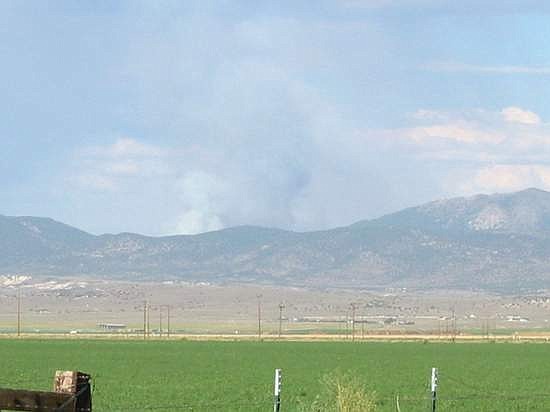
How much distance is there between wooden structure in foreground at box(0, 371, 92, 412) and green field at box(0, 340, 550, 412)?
778 inches

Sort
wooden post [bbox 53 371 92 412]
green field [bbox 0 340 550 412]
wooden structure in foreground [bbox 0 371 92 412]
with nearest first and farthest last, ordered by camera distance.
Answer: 1. wooden structure in foreground [bbox 0 371 92 412]
2. wooden post [bbox 53 371 92 412]
3. green field [bbox 0 340 550 412]

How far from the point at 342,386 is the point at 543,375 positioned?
42.9 m

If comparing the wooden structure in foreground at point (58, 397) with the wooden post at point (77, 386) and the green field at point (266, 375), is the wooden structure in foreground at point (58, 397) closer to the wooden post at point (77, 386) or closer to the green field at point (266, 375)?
the wooden post at point (77, 386)

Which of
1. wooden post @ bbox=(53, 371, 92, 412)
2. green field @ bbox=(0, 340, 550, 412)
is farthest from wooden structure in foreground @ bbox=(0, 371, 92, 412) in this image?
green field @ bbox=(0, 340, 550, 412)

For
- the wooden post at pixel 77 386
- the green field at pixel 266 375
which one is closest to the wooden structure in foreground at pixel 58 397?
the wooden post at pixel 77 386

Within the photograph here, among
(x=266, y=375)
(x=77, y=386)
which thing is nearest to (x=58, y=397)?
(x=77, y=386)

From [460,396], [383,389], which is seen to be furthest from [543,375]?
[460,396]

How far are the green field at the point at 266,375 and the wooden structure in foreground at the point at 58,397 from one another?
64.9 ft

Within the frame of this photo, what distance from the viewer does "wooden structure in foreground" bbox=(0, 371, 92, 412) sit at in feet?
38.5

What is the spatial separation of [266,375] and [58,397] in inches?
1951

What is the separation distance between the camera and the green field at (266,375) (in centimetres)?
3900

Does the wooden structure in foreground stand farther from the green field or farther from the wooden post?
the green field

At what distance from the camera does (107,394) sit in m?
42.5

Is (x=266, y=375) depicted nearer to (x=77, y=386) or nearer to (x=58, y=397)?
(x=77, y=386)
